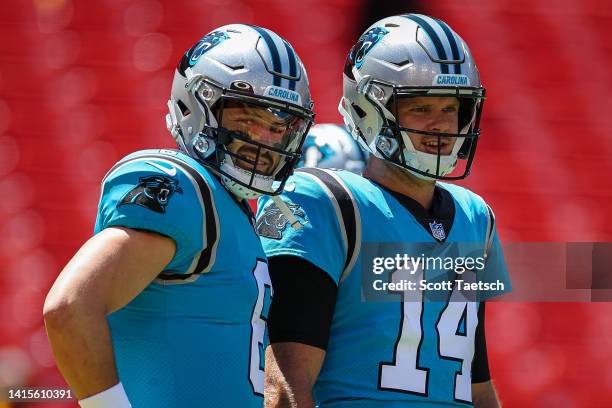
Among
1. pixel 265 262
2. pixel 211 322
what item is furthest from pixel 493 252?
pixel 211 322

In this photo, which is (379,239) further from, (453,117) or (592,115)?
(592,115)

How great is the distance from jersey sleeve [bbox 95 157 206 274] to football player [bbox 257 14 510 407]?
1.07 ft

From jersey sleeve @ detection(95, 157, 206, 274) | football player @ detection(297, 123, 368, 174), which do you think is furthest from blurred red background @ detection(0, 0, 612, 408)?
jersey sleeve @ detection(95, 157, 206, 274)

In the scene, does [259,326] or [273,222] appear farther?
[273,222]

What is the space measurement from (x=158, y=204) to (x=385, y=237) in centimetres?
53

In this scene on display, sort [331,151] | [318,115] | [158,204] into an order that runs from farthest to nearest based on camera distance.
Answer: [318,115]
[331,151]
[158,204]

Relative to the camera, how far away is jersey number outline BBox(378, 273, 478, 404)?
6.25ft

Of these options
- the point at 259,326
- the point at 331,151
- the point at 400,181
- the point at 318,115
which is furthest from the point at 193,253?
the point at 318,115

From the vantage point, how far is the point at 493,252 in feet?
7.18

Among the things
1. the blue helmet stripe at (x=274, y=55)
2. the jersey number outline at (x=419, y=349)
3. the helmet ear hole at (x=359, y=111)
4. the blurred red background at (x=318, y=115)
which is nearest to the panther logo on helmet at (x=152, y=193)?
the blue helmet stripe at (x=274, y=55)

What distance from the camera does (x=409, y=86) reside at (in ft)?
6.66

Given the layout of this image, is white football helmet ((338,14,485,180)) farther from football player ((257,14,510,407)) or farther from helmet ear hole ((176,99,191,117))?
helmet ear hole ((176,99,191,117))

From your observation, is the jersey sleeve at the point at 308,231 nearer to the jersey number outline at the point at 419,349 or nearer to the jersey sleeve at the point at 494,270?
the jersey number outline at the point at 419,349

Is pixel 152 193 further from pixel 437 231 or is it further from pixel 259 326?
pixel 437 231
